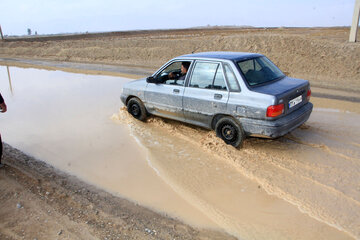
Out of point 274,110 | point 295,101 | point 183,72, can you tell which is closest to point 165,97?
point 183,72

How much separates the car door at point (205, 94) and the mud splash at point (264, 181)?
0.51 metres

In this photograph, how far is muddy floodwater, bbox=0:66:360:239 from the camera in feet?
11.9

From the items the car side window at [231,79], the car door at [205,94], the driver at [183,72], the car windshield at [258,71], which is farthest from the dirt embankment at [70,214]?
the driver at [183,72]

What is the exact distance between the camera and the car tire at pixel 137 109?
7027mm

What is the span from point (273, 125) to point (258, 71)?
123cm

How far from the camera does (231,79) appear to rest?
17.1 ft

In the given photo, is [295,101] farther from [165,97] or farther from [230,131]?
[165,97]

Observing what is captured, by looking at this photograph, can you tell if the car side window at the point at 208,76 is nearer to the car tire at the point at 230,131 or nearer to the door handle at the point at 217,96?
the door handle at the point at 217,96

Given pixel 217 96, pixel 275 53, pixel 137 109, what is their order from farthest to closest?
1. pixel 275 53
2. pixel 137 109
3. pixel 217 96

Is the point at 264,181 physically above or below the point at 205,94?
below

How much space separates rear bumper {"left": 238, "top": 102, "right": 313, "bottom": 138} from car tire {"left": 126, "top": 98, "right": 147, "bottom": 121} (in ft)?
9.03

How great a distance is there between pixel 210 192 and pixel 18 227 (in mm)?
2542

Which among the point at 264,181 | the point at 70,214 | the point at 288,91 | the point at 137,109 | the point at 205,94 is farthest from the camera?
the point at 137,109

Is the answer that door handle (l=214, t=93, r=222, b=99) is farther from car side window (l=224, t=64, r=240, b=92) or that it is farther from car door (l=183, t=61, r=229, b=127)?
car side window (l=224, t=64, r=240, b=92)
